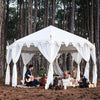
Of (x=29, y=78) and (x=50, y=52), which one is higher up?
(x=50, y=52)

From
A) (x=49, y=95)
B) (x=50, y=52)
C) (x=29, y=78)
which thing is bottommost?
(x=49, y=95)

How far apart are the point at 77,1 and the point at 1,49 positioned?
31.9 ft

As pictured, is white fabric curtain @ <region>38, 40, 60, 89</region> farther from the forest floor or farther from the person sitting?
the forest floor

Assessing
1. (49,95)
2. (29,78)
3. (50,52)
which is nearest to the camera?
(49,95)

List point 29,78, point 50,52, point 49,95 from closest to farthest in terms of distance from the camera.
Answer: point 49,95
point 50,52
point 29,78

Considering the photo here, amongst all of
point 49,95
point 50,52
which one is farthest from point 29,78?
point 49,95

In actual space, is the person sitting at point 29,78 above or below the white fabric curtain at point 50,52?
below

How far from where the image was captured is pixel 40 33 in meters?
9.83

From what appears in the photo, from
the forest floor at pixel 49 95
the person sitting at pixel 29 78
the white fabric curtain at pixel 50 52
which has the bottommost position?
the forest floor at pixel 49 95

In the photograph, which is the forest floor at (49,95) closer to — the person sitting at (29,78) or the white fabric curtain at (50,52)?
the white fabric curtain at (50,52)

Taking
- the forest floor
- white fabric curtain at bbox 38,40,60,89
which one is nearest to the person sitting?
white fabric curtain at bbox 38,40,60,89

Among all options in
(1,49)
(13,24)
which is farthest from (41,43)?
(13,24)

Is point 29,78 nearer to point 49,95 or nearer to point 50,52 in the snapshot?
point 50,52

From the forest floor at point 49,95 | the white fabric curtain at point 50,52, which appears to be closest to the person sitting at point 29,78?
the white fabric curtain at point 50,52
